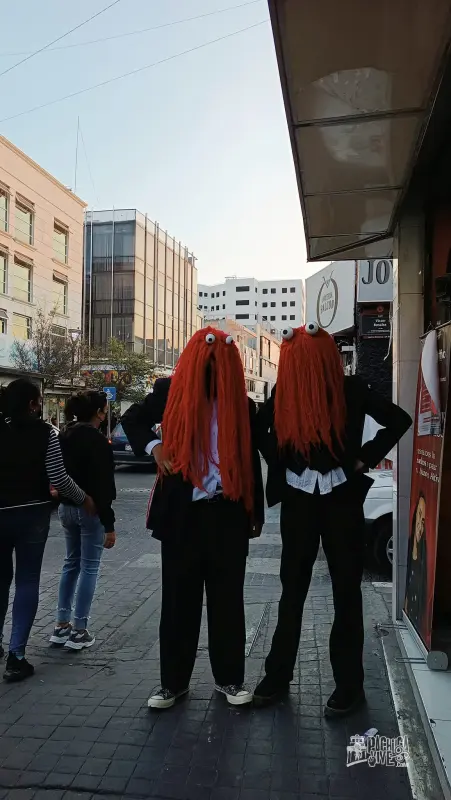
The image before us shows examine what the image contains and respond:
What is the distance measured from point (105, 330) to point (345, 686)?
142 feet

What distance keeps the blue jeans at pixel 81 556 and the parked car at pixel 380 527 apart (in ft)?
10.0

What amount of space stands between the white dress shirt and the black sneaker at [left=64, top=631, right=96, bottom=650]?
175 cm

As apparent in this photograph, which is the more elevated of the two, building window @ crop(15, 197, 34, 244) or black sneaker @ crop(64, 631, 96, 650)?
building window @ crop(15, 197, 34, 244)

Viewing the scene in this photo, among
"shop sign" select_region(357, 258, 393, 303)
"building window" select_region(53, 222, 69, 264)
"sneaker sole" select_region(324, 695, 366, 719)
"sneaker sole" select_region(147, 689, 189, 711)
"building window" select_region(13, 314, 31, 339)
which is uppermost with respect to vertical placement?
"building window" select_region(53, 222, 69, 264)

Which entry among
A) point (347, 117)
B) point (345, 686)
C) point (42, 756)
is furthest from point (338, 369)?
point (42, 756)

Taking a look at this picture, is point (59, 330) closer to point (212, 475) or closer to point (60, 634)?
point (60, 634)

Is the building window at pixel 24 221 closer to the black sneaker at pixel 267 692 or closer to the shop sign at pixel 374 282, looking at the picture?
the shop sign at pixel 374 282

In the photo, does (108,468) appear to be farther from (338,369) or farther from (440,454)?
(440,454)

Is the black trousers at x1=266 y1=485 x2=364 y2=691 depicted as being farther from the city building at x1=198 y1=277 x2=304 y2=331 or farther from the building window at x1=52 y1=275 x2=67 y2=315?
the city building at x1=198 y1=277 x2=304 y2=331

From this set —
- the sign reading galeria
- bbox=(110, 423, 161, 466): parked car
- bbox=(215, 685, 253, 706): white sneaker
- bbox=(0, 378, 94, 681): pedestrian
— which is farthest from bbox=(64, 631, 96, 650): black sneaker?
bbox=(110, 423, 161, 466): parked car

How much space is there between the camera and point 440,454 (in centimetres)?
331

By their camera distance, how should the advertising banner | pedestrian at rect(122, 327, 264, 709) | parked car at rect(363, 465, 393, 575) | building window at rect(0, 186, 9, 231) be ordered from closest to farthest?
1. pedestrian at rect(122, 327, 264, 709)
2. the advertising banner
3. parked car at rect(363, 465, 393, 575)
4. building window at rect(0, 186, 9, 231)

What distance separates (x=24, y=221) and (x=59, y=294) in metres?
4.27

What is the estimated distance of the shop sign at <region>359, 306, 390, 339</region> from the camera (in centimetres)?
926
